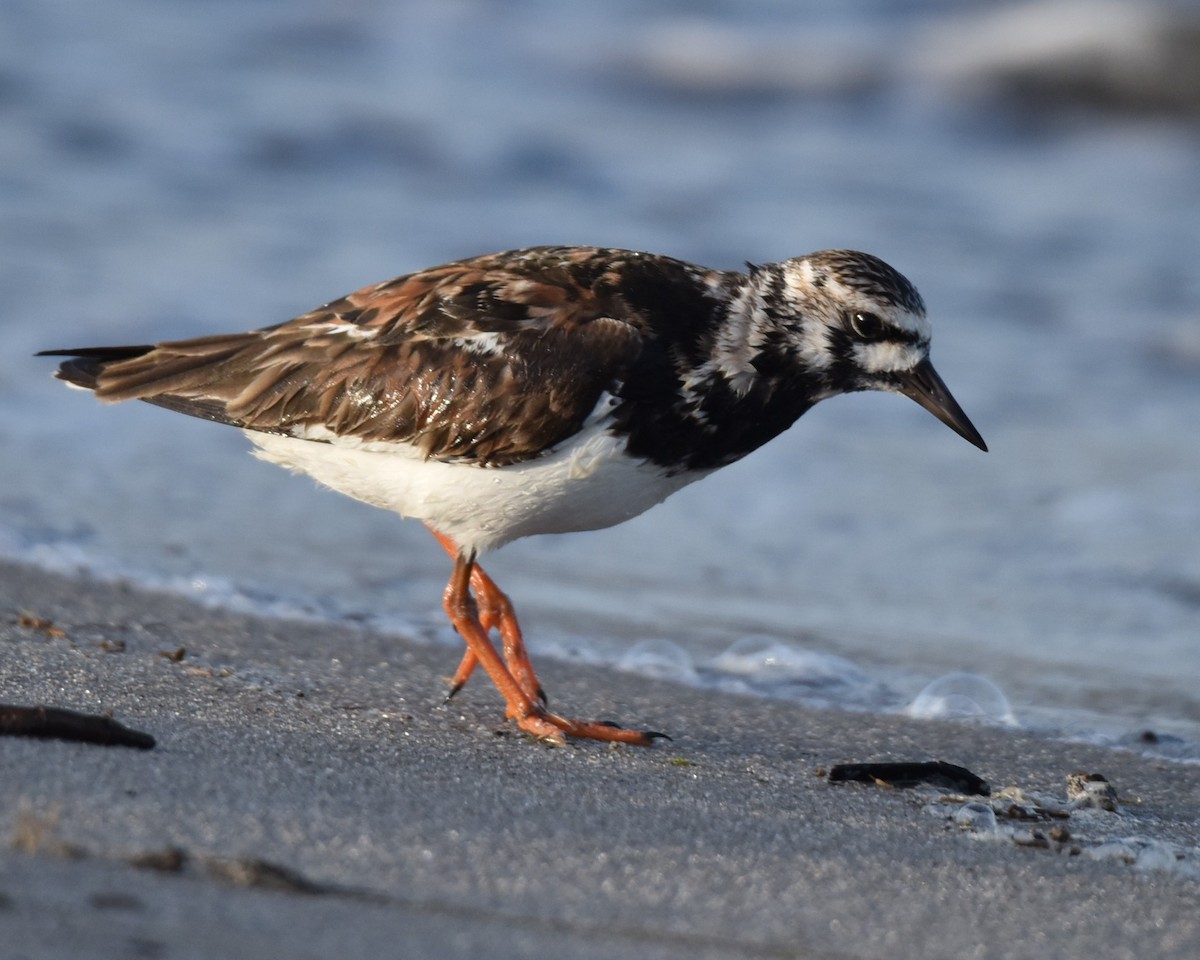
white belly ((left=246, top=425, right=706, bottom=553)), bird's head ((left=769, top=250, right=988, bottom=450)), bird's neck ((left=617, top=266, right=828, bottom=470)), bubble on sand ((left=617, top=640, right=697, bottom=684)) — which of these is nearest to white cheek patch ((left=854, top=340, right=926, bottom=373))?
bird's head ((left=769, top=250, right=988, bottom=450))

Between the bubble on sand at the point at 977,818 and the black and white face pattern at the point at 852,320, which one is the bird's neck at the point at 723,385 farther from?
the bubble on sand at the point at 977,818

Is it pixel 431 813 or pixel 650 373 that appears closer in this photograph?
pixel 431 813

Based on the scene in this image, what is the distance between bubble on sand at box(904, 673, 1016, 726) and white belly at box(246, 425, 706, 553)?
1.10m

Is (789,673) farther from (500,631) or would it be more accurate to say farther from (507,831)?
(507,831)

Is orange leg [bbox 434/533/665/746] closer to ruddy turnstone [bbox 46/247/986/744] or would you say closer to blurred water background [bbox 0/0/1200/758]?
ruddy turnstone [bbox 46/247/986/744]

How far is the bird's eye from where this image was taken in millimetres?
4312

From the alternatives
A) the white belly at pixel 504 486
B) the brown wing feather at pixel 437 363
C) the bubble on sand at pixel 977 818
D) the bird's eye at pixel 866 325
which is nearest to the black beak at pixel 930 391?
the bird's eye at pixel 866 325

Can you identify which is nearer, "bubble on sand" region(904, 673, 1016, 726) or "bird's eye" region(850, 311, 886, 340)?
"bird's eye" region(850, 311, 886, 340)

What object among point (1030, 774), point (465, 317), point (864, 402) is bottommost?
point (1030, 774)

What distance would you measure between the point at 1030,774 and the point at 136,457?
4059 mm

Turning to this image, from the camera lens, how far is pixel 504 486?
4184mm

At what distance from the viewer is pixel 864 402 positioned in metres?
8.09

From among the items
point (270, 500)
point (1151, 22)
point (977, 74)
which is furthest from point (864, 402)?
point (1151, 22)

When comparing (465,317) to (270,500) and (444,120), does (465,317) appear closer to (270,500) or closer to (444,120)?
(270,500)
